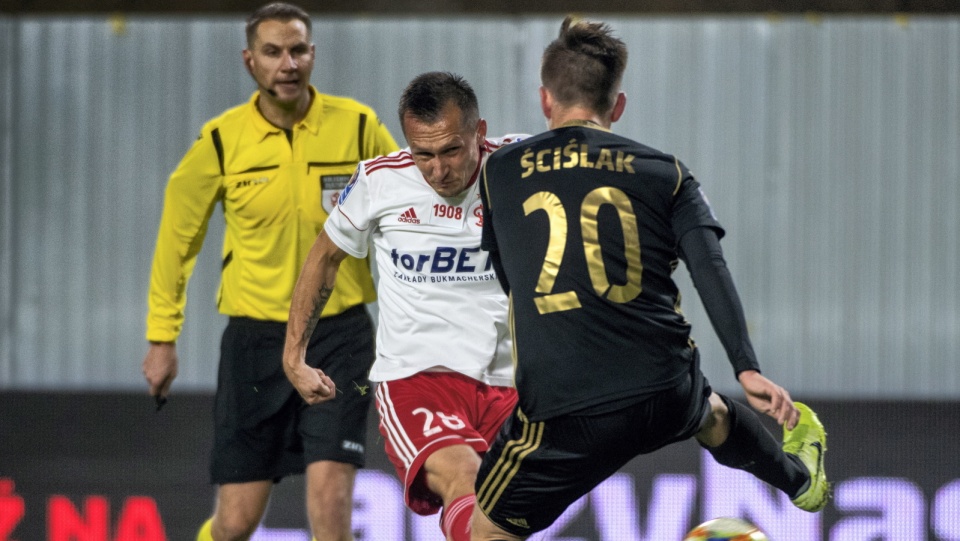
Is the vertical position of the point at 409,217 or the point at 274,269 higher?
the point at 409,217

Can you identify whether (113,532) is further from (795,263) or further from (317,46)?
(795,263)

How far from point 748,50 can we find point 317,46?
2147 millimetres

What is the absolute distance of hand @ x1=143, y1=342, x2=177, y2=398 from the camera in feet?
15.4

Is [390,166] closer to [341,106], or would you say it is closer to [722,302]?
[341,106]

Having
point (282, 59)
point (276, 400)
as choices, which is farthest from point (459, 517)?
point (282, 59)

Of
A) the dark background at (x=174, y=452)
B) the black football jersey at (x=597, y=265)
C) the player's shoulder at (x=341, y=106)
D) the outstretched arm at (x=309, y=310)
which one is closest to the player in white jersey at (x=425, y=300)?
the outstretched arm at (x=309, y=310)

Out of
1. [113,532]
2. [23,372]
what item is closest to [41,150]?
[23,372]

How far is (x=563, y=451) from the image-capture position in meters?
3.18

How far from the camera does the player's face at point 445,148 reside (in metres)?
3.62

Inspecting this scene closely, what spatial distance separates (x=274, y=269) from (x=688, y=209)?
1893 mm

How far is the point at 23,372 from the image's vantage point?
636 centimetres

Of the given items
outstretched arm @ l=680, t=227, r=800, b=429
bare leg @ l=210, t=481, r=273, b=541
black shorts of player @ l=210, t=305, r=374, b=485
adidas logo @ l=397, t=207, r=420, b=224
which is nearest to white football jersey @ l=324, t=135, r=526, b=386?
adidas logo @ l=397, t=207, r=420, b=224

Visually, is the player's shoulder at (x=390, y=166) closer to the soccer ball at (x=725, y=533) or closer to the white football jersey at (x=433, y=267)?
the white football jersey at (x=433, y=267)

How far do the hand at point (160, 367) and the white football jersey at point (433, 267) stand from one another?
1.24 metres
